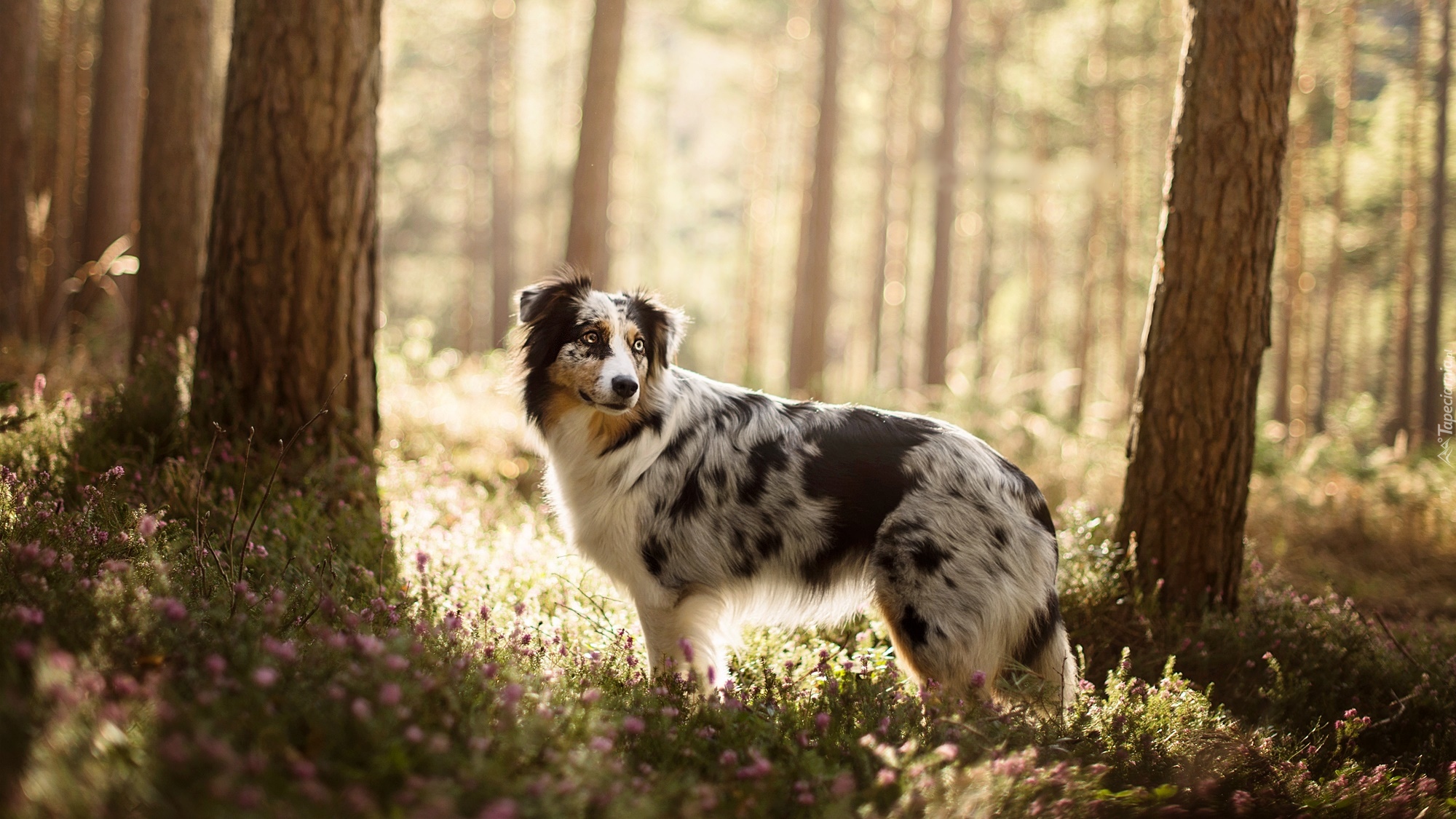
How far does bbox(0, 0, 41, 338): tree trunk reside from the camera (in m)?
10.0

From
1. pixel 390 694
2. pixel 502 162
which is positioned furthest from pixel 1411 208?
pixel 390 694

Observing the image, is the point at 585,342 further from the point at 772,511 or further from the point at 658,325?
the point at 772,511

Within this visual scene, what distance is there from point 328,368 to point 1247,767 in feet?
17.5

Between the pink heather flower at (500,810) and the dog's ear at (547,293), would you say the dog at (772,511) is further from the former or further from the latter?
the pink heather flower at (500,810)

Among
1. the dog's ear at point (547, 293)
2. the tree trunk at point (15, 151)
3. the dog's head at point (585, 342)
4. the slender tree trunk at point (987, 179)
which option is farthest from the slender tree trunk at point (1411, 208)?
the tree trunk at point (15, 151)

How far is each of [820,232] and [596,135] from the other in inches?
233

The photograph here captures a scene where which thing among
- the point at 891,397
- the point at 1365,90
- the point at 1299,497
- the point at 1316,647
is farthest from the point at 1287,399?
the point at 1316,647

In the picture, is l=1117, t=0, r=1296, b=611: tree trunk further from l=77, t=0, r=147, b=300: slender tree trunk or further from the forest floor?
l=77, t=0, r=147, b=300: slender tree trunk

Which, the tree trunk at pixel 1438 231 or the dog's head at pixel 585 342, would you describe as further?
the tree trunk at pixel 1438 231

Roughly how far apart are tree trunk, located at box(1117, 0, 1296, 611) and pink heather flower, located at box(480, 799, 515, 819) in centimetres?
417

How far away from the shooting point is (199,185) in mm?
8594

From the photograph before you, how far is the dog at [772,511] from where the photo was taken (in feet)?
13.1

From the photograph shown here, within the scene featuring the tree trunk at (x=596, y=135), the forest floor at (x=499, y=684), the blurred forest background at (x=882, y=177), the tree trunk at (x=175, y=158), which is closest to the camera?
the forest floor at (x=499, y=684)

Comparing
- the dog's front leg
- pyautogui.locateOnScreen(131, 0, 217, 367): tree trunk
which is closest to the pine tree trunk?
pyautogui.locateOnScreen(131, 0, 217, 367): tree trunk
